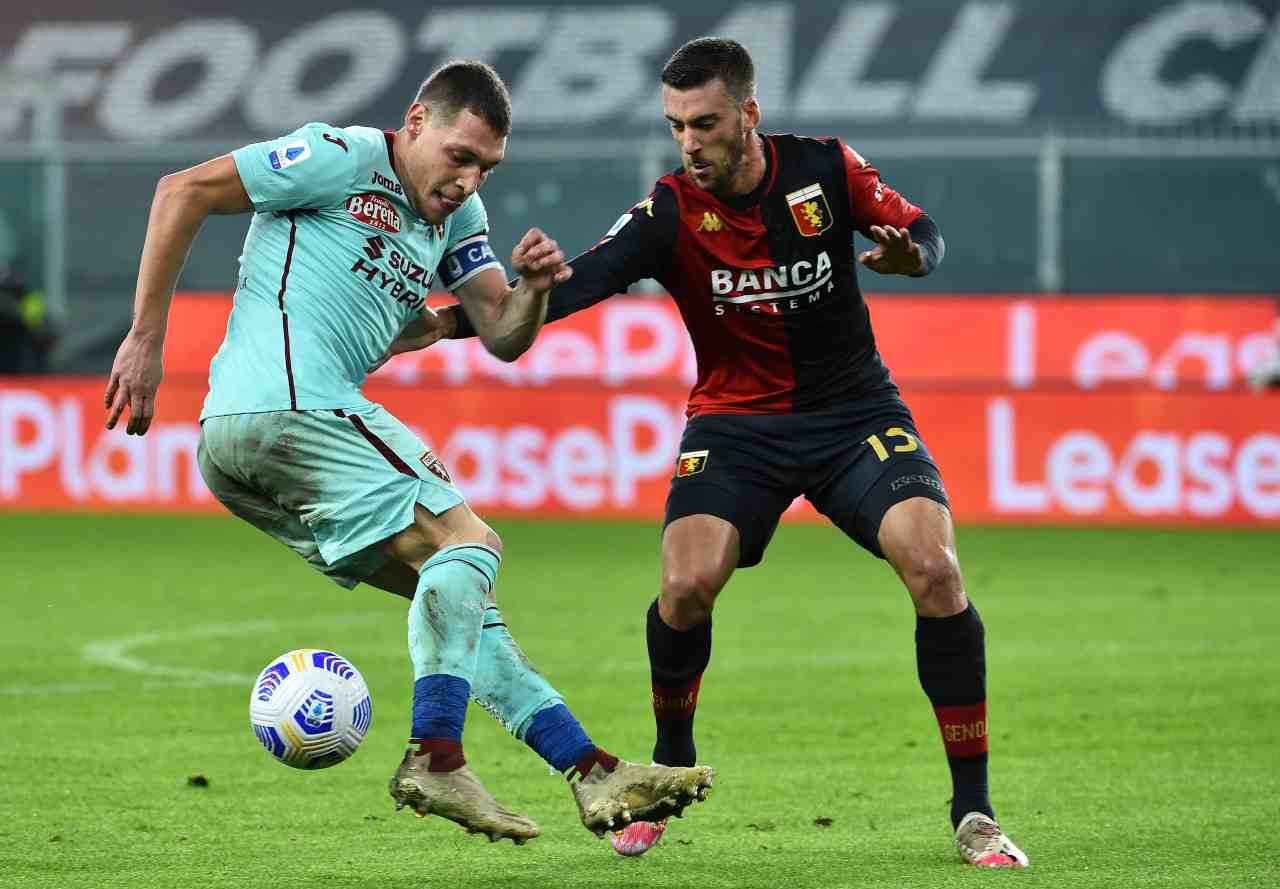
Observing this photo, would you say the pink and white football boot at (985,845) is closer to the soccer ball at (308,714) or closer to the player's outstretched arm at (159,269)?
the soccer ball at (308,714)

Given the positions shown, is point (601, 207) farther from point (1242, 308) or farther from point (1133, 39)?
point (1133, 39)

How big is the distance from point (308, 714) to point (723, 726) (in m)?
2.68

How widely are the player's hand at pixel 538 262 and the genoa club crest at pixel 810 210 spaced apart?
0.72 meters

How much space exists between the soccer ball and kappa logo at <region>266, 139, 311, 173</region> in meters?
1.26

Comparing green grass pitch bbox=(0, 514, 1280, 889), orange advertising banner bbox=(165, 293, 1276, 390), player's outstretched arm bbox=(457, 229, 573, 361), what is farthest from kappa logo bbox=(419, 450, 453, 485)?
orange advertising banner bbox=(165, 293, 1276, 390)

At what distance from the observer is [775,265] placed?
571 cm

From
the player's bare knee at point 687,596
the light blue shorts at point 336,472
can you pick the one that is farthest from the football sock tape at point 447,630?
the player's bare knee at point 687,596

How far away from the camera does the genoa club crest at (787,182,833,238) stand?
5715 millimetres

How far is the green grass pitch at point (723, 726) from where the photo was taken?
5.26 meters

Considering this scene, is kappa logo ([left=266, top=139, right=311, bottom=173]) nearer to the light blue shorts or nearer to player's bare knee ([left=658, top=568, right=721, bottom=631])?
the light blue shorts

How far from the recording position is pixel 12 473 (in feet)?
54.0

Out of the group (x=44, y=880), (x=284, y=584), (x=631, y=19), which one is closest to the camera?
(x=44, y=880)

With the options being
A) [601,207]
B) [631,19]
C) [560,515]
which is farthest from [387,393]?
[631,19]

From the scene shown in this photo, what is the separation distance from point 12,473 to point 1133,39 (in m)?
15.5
